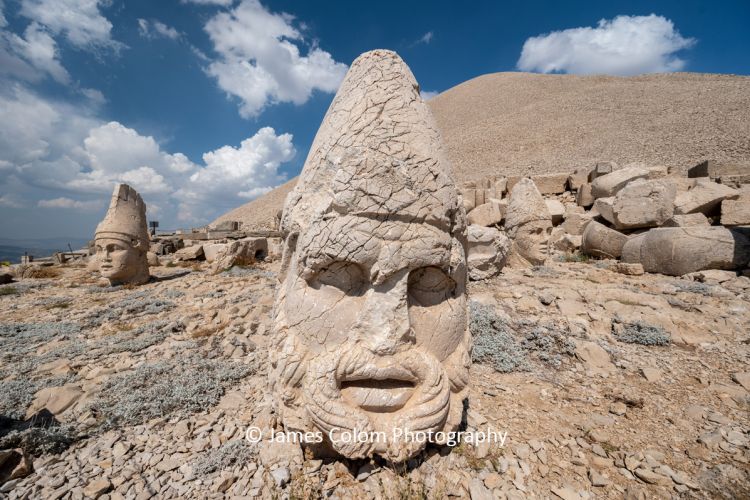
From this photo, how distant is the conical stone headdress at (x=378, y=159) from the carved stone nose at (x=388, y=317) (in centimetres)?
40

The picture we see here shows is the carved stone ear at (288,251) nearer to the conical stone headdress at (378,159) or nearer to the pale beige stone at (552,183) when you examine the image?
the conical stone headdress at (378,159)

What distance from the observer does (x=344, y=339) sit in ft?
6.07

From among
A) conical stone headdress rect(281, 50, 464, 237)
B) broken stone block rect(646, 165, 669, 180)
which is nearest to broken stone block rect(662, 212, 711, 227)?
broken stone block rect(646, 165, 669, 180)

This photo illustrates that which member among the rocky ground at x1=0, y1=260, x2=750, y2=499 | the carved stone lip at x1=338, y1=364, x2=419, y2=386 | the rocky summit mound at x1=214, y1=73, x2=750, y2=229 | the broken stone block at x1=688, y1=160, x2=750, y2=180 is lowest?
the rocky ground at x1=0, y1=260, x2=750, y2=499

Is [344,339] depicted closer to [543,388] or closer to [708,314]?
[543,388]

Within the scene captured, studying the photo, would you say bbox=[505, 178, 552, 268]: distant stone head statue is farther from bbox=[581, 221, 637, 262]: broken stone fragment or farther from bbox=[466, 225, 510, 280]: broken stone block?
bbox=[581, 221, 637, 262]: broken stone fragment

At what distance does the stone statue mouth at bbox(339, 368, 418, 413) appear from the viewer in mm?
1730

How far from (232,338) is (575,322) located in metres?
4.40

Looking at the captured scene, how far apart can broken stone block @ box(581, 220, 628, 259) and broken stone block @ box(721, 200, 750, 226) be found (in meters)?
1.74

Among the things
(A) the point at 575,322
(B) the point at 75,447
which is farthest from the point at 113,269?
(A) the point at 575,322

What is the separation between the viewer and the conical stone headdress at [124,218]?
6969 mm

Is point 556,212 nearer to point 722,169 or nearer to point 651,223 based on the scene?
point 651,223

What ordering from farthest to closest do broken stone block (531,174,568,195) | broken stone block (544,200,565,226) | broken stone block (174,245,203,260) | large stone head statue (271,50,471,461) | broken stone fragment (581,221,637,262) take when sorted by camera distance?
broken stone block (531,174,568,195)
broken stone block (174,245,203,260)
broken stone block (544,200,565,226)
broken stone fragment (581,221,637,262)
large stone head statue (271,50,471,461)

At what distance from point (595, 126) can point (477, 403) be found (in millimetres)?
29414
